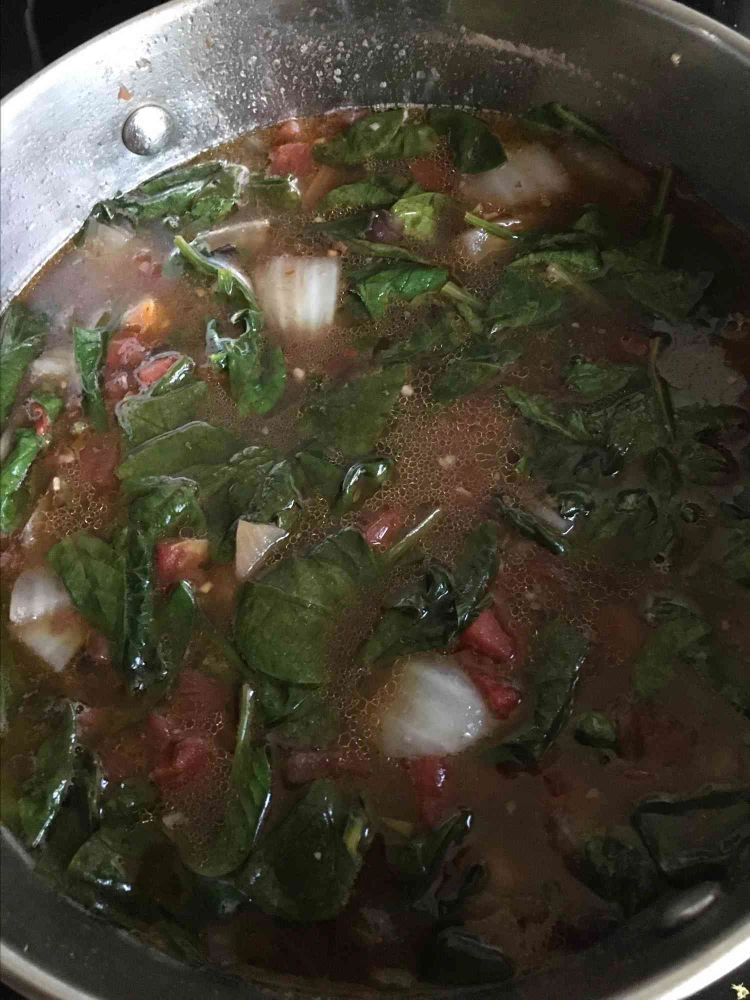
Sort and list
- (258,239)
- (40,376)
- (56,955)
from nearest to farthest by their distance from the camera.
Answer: (56,955)
(40,376)
(258,239)

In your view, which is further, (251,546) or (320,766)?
(251,546)

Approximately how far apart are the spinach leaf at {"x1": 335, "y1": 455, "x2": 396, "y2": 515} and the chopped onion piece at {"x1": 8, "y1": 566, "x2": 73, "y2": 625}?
0.95m

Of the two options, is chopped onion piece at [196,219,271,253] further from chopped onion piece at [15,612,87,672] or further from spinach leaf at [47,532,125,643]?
chopped onion piece at [15,612,87,672]

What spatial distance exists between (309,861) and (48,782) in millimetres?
824

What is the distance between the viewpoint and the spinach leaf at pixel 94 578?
9.45 feet

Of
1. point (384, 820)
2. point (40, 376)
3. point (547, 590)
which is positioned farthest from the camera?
point (40, 376)

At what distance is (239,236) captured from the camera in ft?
11.7

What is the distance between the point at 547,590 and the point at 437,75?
2.20m

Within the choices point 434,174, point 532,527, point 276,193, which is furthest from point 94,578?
point 434,174

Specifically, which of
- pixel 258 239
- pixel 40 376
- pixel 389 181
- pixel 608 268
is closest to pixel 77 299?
pixel 40 376

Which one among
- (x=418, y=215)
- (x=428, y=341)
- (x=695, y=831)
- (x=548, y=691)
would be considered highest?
(x=418, y=215)

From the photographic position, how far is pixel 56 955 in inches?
92.2

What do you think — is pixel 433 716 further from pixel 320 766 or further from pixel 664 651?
pixel 664 651

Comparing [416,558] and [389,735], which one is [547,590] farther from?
[389,735]
